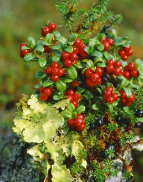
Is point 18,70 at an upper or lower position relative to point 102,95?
upper

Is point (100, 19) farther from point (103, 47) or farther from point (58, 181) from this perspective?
point (58, 181)

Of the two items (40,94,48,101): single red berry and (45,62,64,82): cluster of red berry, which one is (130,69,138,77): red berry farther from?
(40,94,48,101): single red berry

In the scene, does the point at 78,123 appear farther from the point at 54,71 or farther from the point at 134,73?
the point at 134,73

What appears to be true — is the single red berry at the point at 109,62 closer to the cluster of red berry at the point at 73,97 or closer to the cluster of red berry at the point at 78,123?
the cluster of red berry at the point at 73,97

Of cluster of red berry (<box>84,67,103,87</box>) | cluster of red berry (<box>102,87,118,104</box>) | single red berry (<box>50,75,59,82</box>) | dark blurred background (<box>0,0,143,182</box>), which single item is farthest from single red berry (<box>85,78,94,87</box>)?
dark blurred background (<box>0,0,143,182</box>)

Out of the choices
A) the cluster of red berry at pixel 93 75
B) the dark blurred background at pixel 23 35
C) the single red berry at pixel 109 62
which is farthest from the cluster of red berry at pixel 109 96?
the dark blurred background at pixel 23 35

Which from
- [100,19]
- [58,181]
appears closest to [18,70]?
[100,19]

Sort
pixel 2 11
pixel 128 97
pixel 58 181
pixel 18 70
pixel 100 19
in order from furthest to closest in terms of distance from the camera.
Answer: pixel 2 11 → pixel 18 70 → pixel 100 19 → pixel 128 97 → pixel 58 181

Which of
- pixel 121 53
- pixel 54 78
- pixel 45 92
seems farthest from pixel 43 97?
pixel 121 53
